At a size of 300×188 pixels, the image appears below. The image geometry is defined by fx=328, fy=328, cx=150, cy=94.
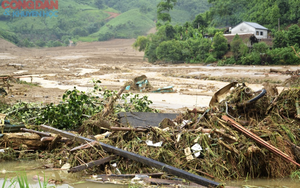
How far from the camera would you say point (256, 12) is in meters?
54.5

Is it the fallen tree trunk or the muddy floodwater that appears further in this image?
the fallen tree trunk

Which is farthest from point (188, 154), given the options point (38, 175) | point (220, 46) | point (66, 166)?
point (220, 46)

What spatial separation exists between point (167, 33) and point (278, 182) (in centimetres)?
4762

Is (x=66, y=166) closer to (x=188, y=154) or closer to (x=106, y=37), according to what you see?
(x=188, y=154)

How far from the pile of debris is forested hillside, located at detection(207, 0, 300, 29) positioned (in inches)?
1906

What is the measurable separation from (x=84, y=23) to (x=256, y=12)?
61174mm

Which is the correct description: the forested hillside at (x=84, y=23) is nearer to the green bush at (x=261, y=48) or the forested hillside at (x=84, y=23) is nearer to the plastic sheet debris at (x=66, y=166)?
the green bush at (x=261, y=48)

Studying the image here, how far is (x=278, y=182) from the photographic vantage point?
15.1 ft

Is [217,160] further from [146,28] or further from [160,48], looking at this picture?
[146,28]

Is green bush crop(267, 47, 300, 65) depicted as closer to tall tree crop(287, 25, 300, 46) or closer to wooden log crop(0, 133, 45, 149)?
tall tree crop(287, 25, 300, 46)

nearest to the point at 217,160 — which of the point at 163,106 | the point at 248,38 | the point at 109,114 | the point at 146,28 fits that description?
the point at 109,114

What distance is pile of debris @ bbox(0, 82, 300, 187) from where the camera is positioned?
463 centimetres

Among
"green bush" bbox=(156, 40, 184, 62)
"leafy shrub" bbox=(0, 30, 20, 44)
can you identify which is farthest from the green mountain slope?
"green bush" bbox=(156, 40, 184, 62)

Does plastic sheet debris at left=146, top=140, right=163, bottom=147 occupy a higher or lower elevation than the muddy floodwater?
higher
